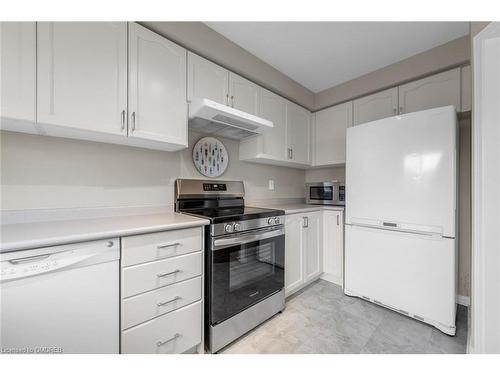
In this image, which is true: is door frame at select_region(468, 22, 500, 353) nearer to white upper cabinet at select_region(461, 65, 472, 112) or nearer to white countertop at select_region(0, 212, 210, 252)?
white upper cabinet at select_region(461, 65, 472, 112)

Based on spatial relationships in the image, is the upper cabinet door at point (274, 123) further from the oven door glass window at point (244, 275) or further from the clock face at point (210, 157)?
the oven door glass window at point (244, 275)

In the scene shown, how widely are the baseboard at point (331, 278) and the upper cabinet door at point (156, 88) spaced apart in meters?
2.18

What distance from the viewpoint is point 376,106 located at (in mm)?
2217

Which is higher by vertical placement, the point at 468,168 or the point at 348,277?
the point at 468,168

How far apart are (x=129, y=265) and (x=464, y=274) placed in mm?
2906

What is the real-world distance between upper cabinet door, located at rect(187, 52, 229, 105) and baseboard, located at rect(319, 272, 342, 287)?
7.34 feet

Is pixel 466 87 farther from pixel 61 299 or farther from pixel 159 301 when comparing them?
pixel 61 299

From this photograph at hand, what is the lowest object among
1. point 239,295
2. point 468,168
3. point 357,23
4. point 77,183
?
point 239,295

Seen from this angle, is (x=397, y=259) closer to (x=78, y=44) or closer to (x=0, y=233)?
(x=0, y=233)

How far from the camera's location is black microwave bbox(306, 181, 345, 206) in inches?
95.8

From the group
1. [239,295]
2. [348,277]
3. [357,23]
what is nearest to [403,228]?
[348,277]

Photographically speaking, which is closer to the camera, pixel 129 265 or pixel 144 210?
pixel 129 265

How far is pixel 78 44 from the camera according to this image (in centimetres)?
109

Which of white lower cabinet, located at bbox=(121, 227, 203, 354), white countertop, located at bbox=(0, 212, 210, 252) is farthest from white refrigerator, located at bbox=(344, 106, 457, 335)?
white countertop, located at bbox=(0, 212, 210, 252)
